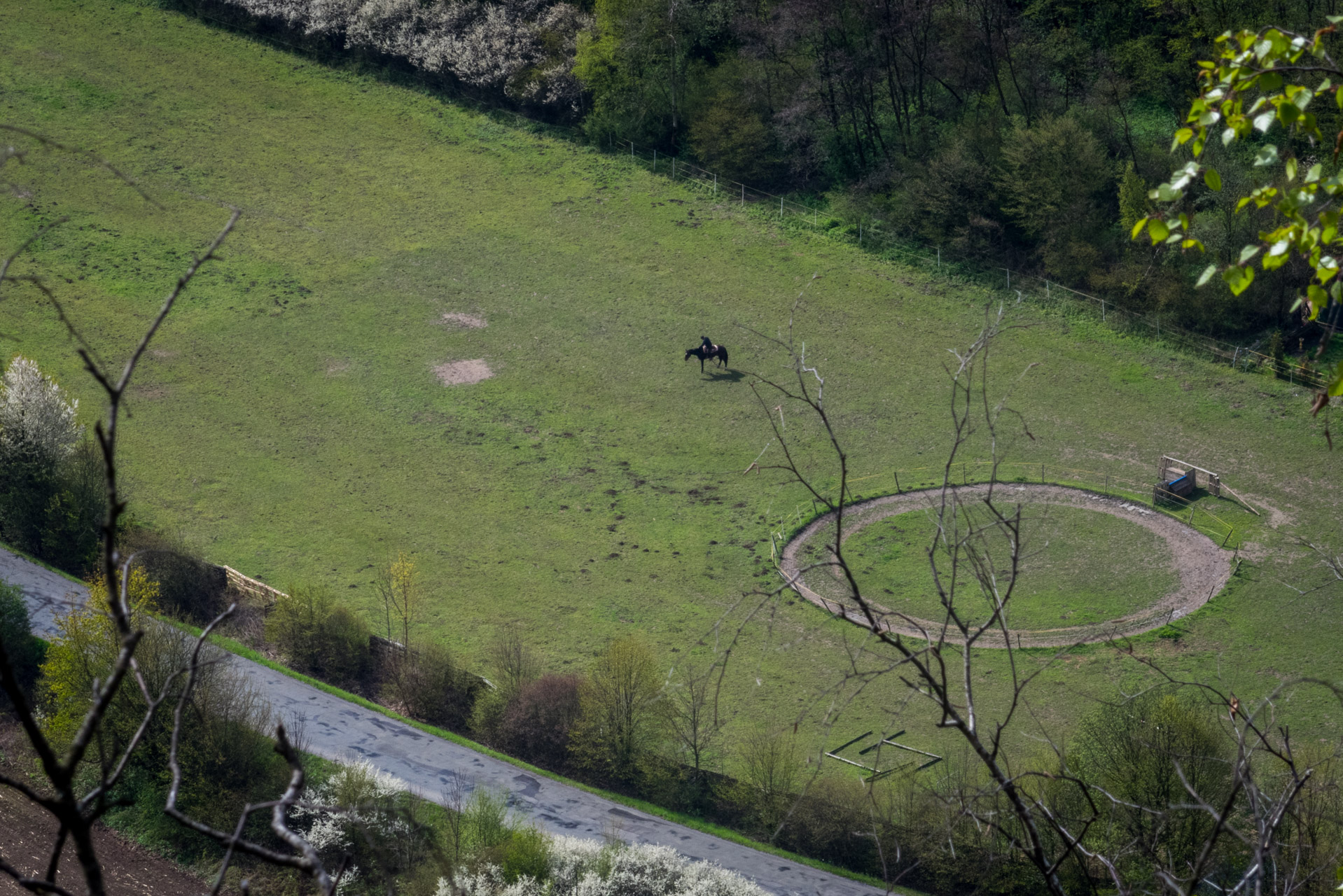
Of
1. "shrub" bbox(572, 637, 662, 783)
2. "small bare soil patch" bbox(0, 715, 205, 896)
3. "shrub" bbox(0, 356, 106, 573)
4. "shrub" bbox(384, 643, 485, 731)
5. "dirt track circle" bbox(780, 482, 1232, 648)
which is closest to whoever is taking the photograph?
"small bare soil patch" bbox(0, 715, 205, 896)

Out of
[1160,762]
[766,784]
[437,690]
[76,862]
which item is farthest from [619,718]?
[1160,762]

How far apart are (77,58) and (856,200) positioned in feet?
146

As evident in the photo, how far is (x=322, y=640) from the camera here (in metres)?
35.6

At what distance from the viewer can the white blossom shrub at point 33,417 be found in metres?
38.3

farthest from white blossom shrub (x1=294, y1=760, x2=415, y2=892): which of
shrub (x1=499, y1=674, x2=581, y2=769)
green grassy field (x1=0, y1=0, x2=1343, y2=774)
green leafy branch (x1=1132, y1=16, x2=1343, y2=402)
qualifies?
green leafy branch (x1=1132, y1=16, x2=1343, y2=402)

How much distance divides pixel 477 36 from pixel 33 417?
120 ft

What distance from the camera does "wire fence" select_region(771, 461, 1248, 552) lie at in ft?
135

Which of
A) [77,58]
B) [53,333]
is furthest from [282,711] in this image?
[77,58]

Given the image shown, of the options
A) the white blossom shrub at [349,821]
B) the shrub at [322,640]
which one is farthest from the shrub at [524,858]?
the shrub at [322,640]

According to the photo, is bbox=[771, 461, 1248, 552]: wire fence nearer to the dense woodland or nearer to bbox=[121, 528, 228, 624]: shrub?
the dense woodland

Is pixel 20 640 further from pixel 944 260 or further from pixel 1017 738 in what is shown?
pixel 944 260

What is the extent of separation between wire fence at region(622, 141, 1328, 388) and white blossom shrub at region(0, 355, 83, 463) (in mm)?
32435

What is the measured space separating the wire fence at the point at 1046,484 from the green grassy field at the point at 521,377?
1.53ft

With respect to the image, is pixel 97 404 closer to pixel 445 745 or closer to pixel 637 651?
pixel 445 745
